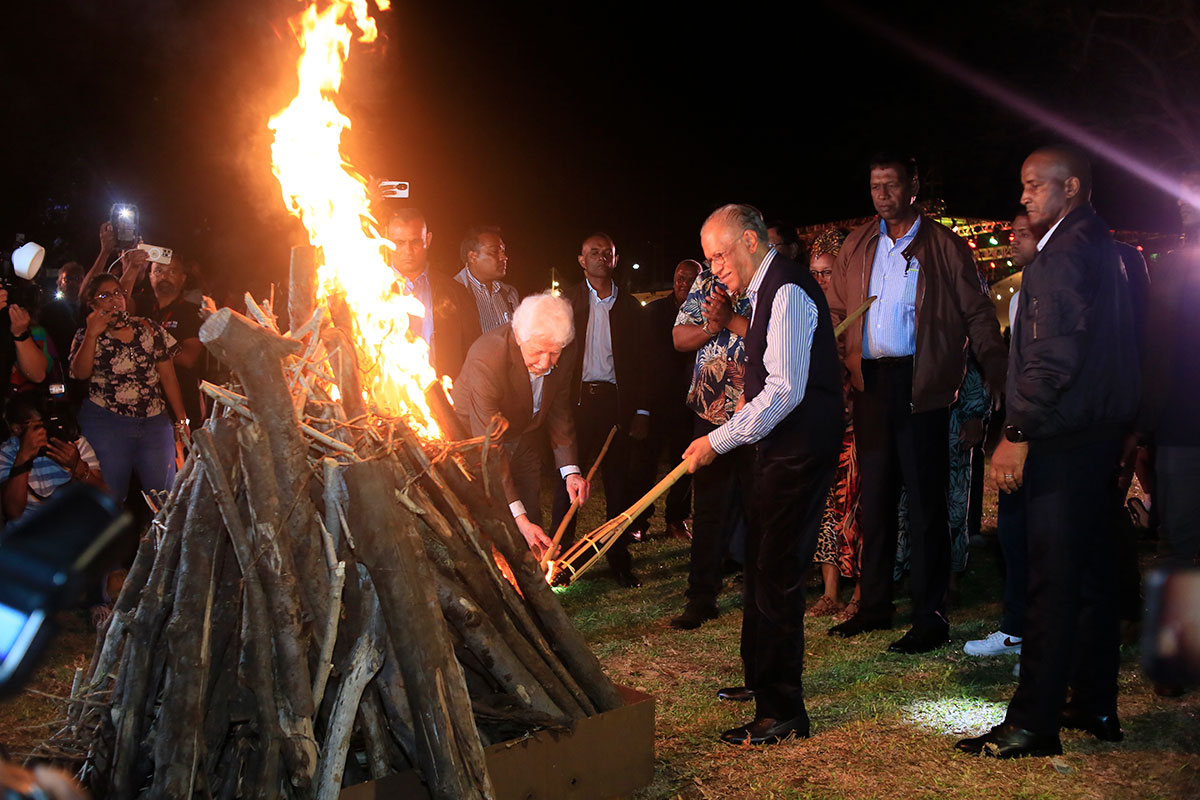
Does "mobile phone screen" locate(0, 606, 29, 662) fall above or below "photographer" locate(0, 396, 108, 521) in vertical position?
below

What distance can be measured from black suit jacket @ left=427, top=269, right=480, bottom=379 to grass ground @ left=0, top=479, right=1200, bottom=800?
1963 mm

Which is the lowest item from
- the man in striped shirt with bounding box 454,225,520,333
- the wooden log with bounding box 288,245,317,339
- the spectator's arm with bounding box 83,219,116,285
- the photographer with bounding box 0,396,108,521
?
the photographer with bounding box 0,396,108,521

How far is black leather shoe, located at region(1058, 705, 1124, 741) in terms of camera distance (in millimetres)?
4285

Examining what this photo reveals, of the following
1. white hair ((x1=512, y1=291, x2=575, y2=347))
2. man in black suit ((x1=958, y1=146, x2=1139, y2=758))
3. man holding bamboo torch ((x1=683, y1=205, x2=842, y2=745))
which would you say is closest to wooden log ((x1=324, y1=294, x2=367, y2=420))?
white hair ((x1=512, y1=291, x2=575, y2=347))

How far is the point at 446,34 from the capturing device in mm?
19812

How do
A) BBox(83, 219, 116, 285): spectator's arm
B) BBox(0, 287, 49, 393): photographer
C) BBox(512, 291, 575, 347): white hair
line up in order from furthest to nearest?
1. BBox(83, 219, 116, 285): spectator's arm
2. BBox(0, 287, 49, 393): photographer
3. BBox(512, 291, 575, 347): white hair

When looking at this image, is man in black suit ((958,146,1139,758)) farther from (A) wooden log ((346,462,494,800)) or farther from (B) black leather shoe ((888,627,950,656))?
(A) wooden log ((346,462,494,800))

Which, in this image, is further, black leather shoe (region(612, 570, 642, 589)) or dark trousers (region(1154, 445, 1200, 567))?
black leather shoe (region(612, 570, 642, 589))

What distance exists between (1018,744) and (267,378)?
11.1 feet

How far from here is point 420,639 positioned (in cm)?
325

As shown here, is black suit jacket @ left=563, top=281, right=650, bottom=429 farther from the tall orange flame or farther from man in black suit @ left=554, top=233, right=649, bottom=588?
the tall orange flame

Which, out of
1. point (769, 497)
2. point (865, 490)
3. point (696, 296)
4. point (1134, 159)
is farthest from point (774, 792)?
point (1134, 159)

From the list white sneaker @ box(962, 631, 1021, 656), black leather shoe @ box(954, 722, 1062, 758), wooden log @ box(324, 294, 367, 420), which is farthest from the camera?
white sneaker @ box(962, 631, 1021, 656)

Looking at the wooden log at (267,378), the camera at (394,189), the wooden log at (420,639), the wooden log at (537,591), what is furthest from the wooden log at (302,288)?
the camera at (394,189)
